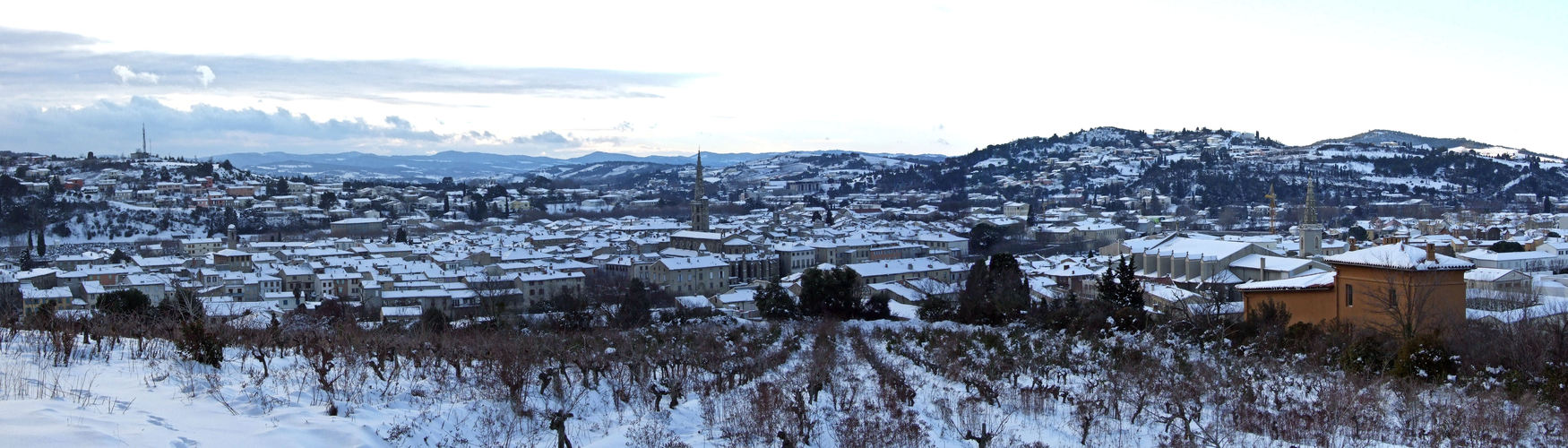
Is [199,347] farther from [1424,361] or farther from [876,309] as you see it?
[876,309]

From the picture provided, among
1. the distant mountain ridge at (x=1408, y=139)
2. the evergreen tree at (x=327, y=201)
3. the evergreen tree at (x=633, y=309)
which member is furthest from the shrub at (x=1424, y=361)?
the distant mountain ridge at (x=1408, y=139)

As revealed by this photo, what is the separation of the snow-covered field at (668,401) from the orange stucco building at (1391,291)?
2671mm

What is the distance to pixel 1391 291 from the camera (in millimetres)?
11422

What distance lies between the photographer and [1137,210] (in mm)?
71438

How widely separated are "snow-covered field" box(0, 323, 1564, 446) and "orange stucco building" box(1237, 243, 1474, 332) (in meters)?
2.67

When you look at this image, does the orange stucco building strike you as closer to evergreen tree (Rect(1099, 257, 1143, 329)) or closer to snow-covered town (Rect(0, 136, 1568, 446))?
snow-covered town (Rect(0, 136, 1568, 446))

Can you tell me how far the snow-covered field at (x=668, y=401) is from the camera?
17.1 feet

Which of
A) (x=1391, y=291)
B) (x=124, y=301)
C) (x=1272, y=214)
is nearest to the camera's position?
(x=1391, y=291)

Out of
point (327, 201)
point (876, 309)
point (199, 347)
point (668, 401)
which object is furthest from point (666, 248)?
point (199, 347)

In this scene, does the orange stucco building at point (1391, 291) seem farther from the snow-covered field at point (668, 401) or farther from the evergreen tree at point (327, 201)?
the evergreen tree at point (327, 201)

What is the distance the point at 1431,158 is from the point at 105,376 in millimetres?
100002

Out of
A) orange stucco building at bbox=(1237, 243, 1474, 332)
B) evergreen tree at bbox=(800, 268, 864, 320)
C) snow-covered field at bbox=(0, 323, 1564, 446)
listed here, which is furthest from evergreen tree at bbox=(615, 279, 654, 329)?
orange stucco building at bbox=(1237, 243, 1474, 332)

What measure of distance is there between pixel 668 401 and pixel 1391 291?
798 centimetres

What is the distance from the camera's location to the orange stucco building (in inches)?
446
